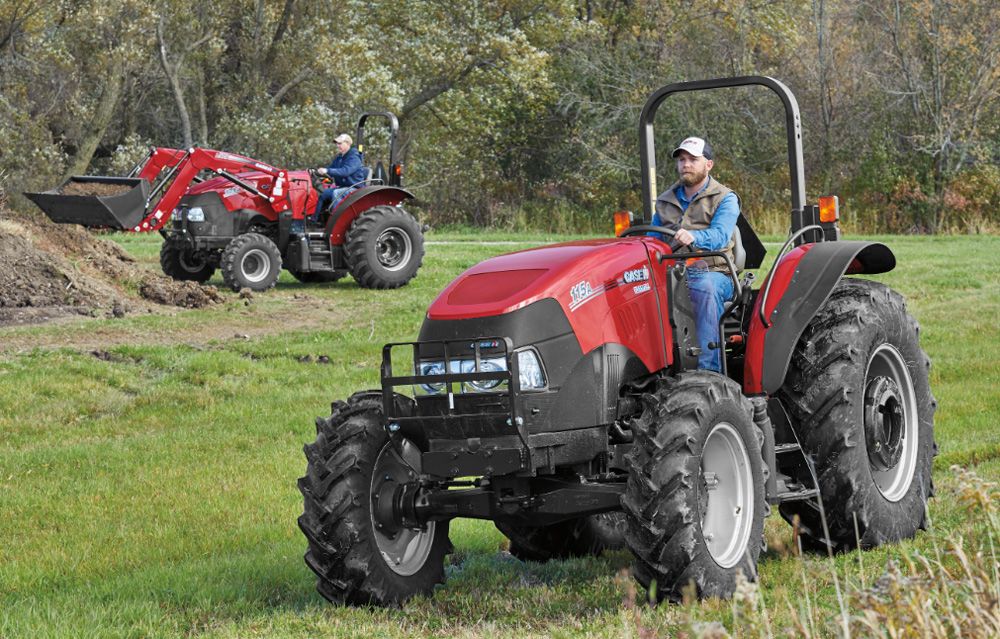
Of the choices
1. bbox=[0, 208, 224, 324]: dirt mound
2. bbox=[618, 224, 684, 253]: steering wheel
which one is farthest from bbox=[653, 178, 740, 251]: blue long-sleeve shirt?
bbox=[0, 208, 224, 324]: dirt mound

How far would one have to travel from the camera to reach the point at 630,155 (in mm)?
37312

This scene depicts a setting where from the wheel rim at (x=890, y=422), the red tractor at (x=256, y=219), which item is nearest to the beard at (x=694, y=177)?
the wheel rim at (x=890, y=422)

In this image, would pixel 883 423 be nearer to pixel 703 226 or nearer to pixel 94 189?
pixel 703 226

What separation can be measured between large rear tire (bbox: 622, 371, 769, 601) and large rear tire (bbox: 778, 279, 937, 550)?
487 millimetres

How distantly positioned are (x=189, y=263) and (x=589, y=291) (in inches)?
598

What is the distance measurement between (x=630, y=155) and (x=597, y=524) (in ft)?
99.3

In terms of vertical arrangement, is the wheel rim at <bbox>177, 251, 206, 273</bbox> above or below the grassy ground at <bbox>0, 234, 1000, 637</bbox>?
above

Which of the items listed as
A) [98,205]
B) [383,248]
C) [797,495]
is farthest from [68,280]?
[797,495]

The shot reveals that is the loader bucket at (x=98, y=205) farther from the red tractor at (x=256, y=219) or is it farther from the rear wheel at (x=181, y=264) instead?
the rear wheel at (x=181, y=264)

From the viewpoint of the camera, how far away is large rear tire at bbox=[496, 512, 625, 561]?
7.54 metres

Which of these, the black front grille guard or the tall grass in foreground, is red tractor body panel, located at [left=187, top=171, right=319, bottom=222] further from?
the tall grass in foreground

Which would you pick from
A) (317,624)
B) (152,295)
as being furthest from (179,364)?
(317,624)

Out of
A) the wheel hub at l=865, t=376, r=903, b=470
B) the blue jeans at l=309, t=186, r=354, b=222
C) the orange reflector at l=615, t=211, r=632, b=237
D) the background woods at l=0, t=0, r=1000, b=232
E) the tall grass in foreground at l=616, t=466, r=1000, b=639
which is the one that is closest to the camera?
the tall grass in foreground at l=616, t=466, r=1000, b=639

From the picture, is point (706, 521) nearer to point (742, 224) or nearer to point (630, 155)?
point (742, 224)
